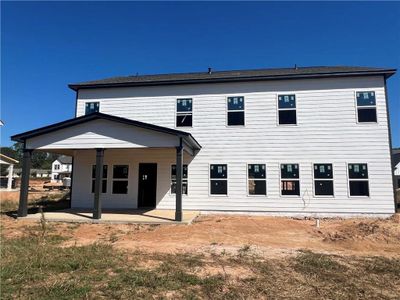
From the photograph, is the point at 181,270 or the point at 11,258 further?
the point at 11,258

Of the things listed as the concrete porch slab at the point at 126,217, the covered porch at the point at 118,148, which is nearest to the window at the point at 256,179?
the covered porch at the point at 118,148

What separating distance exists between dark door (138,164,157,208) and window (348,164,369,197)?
9.28 meters

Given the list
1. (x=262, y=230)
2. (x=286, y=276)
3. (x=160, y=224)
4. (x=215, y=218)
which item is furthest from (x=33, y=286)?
(x=215, y=218)

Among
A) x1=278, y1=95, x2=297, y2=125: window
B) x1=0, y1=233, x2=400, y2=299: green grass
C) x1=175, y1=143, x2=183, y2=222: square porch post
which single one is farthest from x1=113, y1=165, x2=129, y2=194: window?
x1=0, y1=233, x2=400, y2=299: green grass

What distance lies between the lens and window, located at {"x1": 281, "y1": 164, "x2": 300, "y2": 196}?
15.2 meters

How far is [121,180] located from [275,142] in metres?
7.97

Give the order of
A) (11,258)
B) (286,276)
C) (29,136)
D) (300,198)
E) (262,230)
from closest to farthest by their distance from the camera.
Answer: (286,276) < (11,258) < (262,230) < (29,136) < (300,198)

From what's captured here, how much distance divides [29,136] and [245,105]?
9826 mm

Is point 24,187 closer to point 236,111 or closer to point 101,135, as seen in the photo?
point 101,135

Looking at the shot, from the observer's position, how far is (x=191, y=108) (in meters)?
16.6

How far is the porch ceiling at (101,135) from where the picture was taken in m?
13.0

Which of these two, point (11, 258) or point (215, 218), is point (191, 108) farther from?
point (11, 258)

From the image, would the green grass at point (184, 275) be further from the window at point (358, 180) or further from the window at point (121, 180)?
the window at point (121, 180)

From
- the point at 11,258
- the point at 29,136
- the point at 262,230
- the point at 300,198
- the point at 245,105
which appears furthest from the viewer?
the point at 245,105
